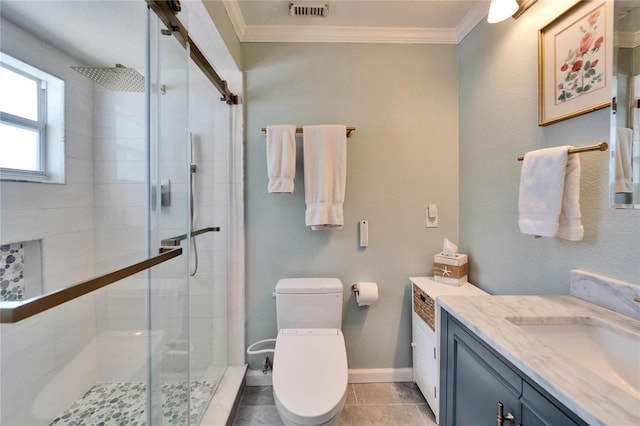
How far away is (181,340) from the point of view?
1199 millimetres

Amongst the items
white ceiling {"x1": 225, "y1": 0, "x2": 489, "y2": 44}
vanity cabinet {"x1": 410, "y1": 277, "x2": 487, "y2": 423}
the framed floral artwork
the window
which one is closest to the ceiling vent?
white ceiling {"x1": 225, "y1": 0, "x2": 489, "y2": 44}

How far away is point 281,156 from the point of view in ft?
5.17

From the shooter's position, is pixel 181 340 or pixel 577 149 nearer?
pixel 577 149

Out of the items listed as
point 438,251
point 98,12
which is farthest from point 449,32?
point 98,12

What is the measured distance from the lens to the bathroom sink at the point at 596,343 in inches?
28.3

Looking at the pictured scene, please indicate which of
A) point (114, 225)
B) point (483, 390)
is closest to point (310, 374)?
point (483, 390)

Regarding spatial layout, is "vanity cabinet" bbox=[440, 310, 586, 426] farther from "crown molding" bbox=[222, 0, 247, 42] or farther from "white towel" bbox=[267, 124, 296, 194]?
"crown molding" bbox=[222, 0, 247, 42]

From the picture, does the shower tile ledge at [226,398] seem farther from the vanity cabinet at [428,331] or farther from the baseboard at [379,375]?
the vanity cabinet at [428,331]

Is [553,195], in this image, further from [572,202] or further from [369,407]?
[369,407]

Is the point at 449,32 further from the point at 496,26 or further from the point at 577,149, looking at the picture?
the point at 577,149

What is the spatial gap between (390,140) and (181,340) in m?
1.68

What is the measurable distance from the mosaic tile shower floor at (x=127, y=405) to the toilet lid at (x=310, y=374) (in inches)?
18.1

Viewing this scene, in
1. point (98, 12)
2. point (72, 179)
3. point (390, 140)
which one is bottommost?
point (72, 179)

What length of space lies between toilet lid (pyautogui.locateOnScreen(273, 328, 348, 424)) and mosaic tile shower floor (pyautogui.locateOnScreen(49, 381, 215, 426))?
46 cm
